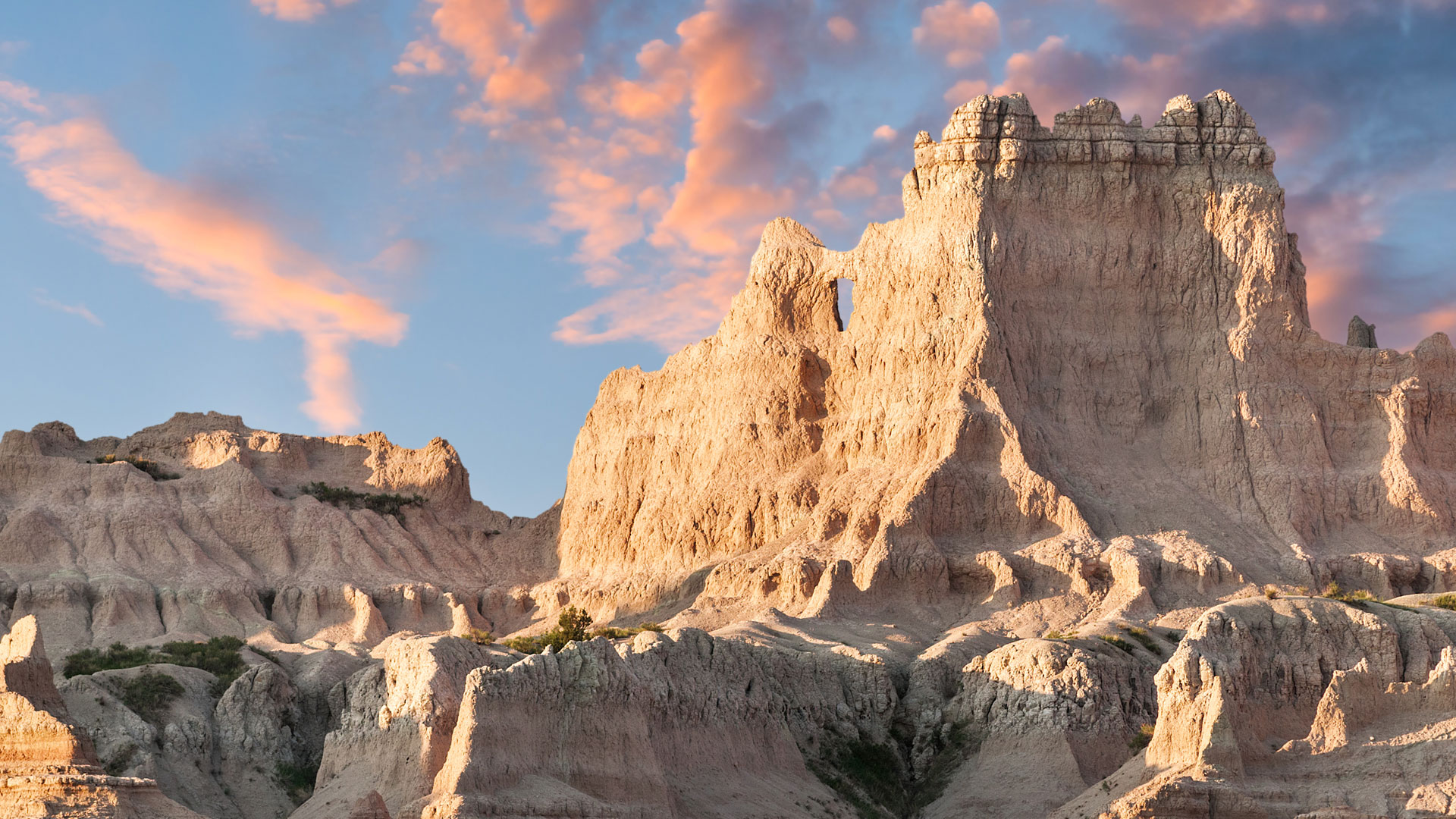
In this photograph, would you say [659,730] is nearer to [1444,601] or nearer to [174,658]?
[174,658]

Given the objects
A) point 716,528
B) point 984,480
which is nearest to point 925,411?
point 984,480

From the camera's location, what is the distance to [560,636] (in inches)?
3297

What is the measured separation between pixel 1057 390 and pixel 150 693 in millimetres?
46451

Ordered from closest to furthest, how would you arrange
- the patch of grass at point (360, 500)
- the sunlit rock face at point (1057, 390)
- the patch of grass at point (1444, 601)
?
the patch of grass at point (1444, 601) < the sunlit rock face at point (1057, 390) < the patch of grass at point (360, 500)

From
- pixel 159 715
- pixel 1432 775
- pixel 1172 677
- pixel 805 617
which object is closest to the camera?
pixel 1432 775

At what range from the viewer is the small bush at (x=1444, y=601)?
75.6 meters

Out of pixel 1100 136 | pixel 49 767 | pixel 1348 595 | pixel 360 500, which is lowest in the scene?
pixel 49 767

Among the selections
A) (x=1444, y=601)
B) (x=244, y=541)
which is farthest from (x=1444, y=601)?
(x=244, y=541)

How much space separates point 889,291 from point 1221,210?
53.1ft

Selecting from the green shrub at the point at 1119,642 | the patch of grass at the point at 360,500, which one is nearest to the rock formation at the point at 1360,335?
the green shrub at the point at 1119,642

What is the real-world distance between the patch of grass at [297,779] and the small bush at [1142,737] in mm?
25592

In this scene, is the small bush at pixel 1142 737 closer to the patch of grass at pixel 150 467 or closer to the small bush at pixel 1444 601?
the small bush at pixel 1444 601

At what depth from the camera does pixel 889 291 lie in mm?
101125

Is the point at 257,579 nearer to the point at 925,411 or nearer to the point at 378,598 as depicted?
the point at 378,598
